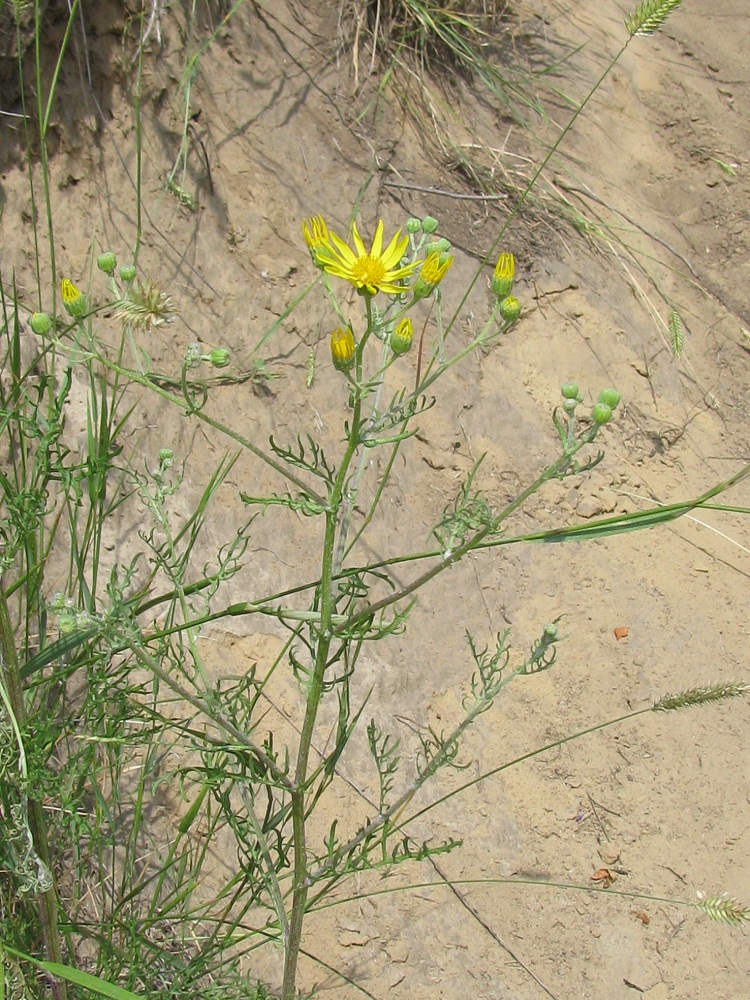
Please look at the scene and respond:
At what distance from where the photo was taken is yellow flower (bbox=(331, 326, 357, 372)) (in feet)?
3.85

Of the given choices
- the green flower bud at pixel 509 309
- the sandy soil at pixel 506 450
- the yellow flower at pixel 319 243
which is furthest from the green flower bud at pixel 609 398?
the sandy soil at pixel 506 450

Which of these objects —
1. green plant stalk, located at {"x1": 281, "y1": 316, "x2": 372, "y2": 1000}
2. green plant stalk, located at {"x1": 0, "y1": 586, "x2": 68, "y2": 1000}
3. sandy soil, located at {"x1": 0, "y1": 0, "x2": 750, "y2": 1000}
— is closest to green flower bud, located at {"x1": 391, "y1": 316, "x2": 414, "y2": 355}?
green plant stalk, located at {"x1": 281, "y1": 316, "x2": 372, "y2": 1000}

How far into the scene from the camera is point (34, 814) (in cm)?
148

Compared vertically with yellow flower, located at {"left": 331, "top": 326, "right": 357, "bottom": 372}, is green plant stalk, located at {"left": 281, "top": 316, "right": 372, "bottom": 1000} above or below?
below

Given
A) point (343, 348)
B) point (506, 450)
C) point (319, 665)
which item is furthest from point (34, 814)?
point (506, 450)

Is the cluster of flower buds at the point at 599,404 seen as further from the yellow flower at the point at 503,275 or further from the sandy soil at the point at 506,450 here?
the sandy soil at the point at 506,450

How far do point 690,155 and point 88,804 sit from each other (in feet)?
10.9

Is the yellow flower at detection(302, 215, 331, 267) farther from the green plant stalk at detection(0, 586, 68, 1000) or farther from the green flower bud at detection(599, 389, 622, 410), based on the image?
the green plant stalk at detection(0, 586, 68, 1000)

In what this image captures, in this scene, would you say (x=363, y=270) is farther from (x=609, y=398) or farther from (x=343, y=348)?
(x=609, y=398)

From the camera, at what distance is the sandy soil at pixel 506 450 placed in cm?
228

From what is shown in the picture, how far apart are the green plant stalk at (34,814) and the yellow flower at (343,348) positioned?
565mm

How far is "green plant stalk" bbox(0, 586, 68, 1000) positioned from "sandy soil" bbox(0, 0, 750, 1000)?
0.67 meters

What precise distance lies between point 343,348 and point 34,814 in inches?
34.2

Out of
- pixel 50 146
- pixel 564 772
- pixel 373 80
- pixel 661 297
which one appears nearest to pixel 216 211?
pixel 50 146
